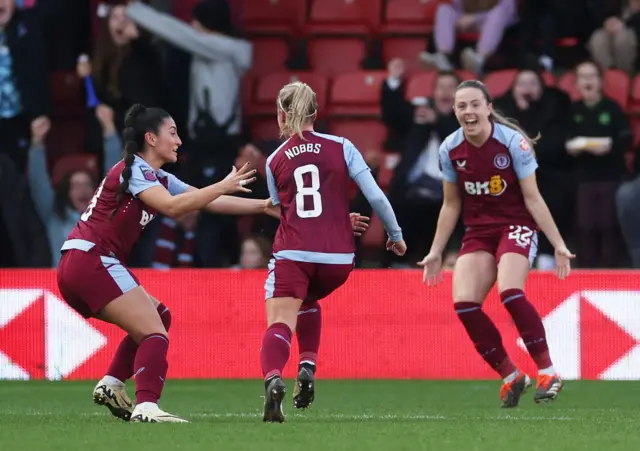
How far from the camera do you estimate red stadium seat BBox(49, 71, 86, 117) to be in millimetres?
14242

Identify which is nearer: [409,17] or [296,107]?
[296,107]

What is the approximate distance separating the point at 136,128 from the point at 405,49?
7640 mm

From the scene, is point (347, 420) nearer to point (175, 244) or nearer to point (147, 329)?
point (147, 329)

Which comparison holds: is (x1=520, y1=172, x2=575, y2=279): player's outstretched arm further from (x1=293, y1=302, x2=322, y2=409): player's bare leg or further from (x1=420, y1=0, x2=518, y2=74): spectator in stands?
(x1=420, y1=0, x2=518, y2=74): spectator in stands

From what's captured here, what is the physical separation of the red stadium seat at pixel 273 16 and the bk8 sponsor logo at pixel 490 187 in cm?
672

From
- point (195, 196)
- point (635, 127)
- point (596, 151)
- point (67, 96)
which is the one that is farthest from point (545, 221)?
point (67, 96)

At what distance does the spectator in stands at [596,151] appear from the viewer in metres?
11.9

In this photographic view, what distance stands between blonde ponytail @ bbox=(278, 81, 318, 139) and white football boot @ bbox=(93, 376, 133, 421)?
1.55 metres

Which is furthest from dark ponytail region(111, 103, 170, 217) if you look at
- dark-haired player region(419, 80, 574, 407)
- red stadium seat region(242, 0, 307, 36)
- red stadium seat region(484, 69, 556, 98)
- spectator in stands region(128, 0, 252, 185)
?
red stadium seat region(242, 0, 307, 36)

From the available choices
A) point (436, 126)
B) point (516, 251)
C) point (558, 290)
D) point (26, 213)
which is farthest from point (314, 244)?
point (26, 213)

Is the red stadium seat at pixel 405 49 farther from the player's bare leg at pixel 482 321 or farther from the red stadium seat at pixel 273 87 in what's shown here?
the player's bare leg at pixel 482 321

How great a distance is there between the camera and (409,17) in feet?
47.8

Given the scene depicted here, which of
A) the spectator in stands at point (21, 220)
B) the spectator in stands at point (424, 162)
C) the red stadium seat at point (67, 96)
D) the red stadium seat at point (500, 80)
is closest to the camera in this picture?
the spectator in stands at point (424, 162)

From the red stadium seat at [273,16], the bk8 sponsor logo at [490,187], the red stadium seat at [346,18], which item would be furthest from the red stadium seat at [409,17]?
the bk8 sponsor logo at [490,187]
